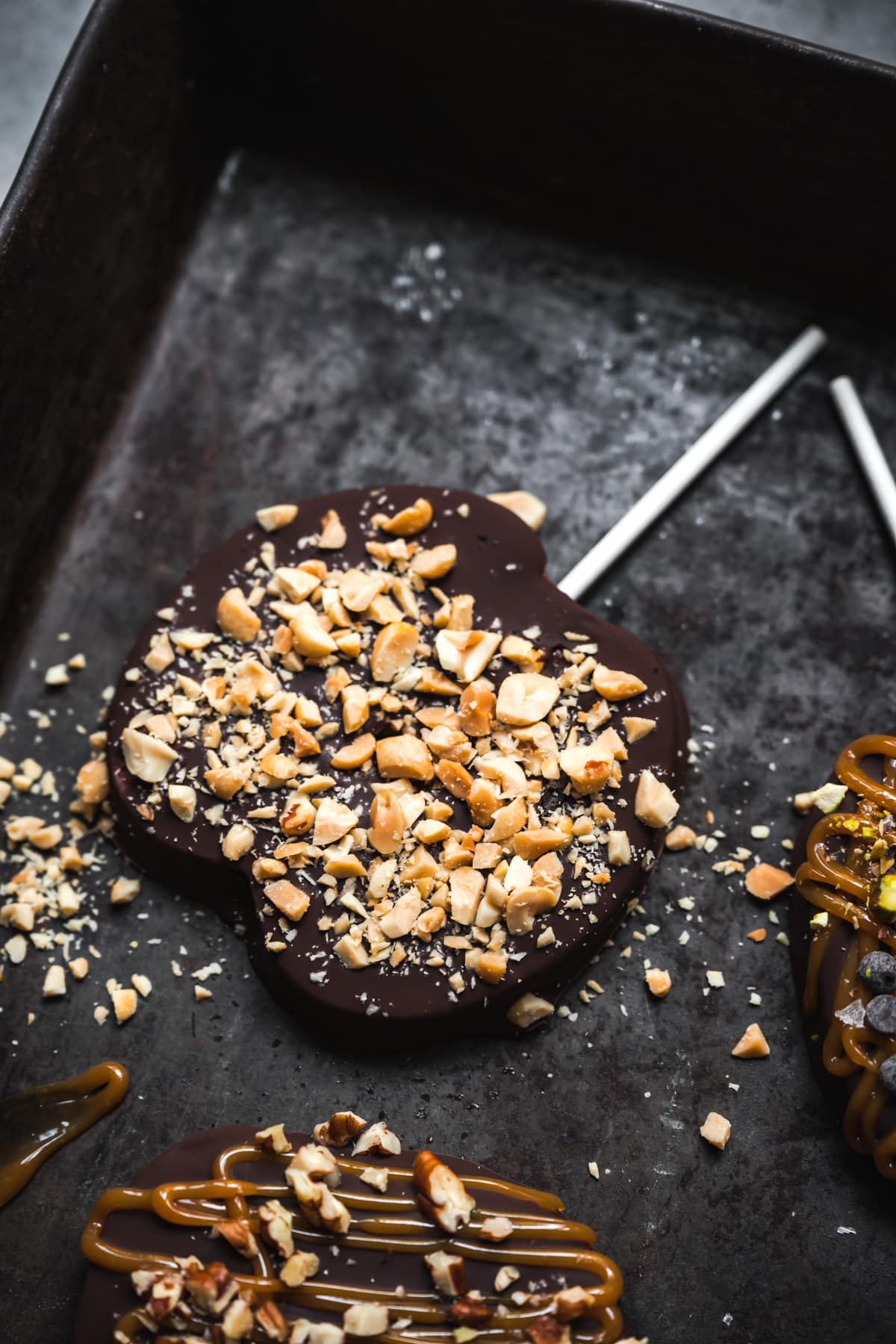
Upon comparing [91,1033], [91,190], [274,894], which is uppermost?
[91,190]

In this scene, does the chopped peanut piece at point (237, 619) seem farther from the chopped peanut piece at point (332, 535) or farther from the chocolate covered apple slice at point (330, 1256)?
the chocolate covered apple slice at point (330, 1256)

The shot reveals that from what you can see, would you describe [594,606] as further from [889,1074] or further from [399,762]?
[889,1074]

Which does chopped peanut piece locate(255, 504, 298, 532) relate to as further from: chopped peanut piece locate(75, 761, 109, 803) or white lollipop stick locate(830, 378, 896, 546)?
white lollipop stick locate(830, 378, 896, 546)

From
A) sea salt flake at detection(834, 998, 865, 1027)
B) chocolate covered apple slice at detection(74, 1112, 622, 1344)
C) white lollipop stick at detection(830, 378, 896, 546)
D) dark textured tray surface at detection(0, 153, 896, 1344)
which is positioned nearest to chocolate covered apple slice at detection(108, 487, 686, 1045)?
dark textured tray surface at detection(0, 153, 896, 1344)

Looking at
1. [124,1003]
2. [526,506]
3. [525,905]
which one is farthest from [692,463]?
[124,1003]

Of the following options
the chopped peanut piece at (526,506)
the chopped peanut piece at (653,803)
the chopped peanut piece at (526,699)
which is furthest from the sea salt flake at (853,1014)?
the chopped peanut piece at (526,506)

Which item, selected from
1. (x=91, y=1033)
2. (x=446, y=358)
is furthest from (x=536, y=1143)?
(x=446, y=358)

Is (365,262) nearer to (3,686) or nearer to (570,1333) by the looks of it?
(3,686)
